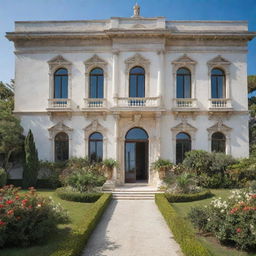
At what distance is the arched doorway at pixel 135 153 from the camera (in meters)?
18.9

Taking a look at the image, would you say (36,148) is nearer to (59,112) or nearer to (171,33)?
(59,112)

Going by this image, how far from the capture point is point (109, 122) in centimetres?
1895

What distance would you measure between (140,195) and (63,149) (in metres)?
7.90

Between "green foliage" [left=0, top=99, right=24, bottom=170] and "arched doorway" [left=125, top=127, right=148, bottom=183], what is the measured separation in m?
8.12

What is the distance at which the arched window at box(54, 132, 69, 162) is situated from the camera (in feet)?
63.3

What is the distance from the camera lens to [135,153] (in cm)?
1914

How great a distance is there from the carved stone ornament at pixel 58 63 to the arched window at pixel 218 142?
13023 mm

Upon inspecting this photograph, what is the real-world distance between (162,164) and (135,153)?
2784mm

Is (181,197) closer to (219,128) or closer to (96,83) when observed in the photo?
(219,128)

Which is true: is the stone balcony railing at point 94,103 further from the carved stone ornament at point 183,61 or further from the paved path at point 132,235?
the paved path at point 132,235

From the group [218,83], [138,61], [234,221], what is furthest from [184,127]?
[234,221]

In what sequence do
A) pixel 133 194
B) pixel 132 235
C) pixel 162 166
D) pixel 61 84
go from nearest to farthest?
pixel 132 235 → pixel 133 194 → pixel 162 166 → pixel 61 84

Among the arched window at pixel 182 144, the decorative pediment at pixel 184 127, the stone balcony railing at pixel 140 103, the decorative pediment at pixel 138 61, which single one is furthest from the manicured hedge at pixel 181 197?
the decorative pediment at pixel 138 61

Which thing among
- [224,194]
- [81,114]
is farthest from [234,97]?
[81,114]
